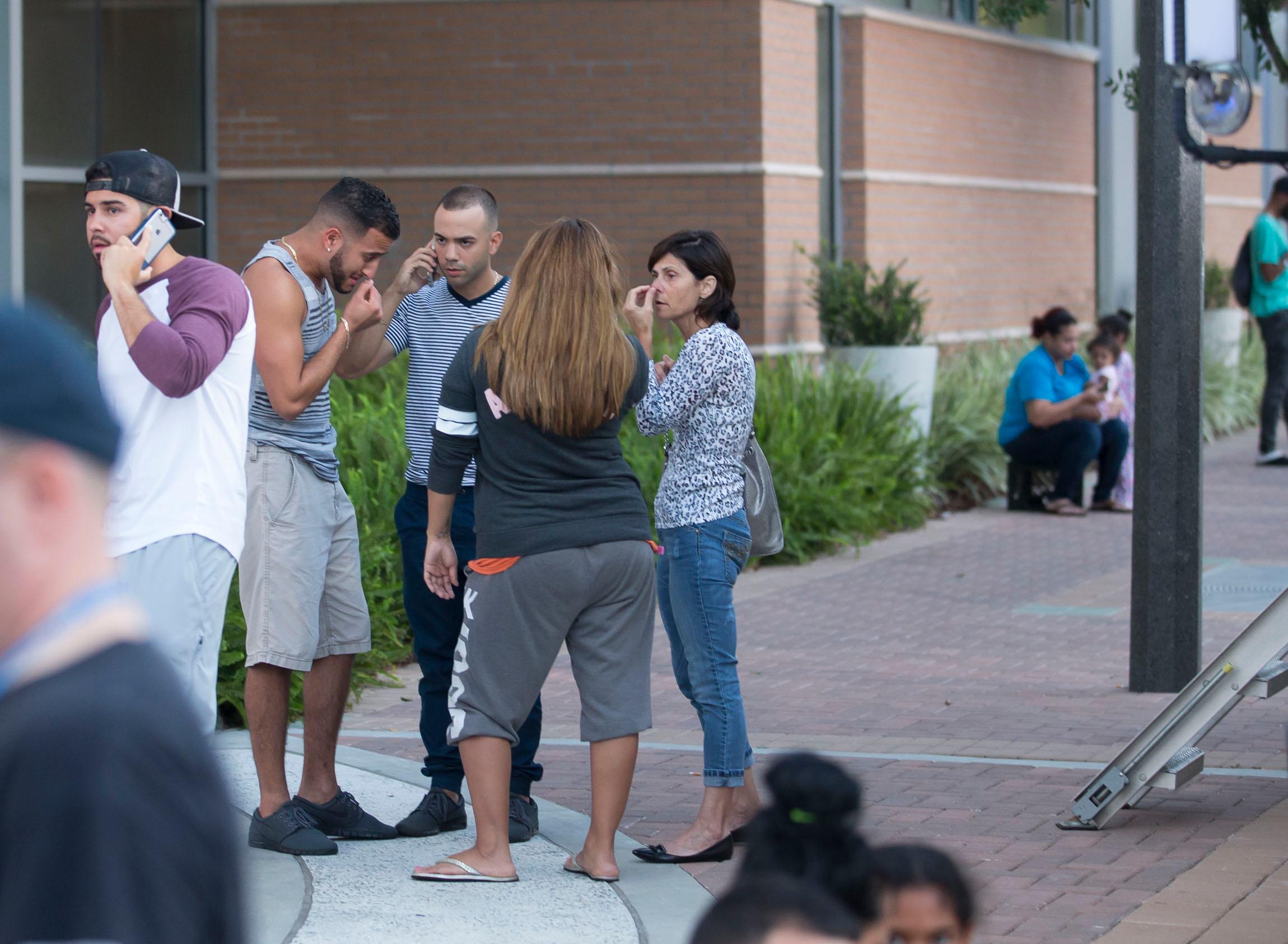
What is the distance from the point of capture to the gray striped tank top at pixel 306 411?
17.3ft

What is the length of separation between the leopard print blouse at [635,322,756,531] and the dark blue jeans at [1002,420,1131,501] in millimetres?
8445

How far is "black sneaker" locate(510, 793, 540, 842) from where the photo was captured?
5.55m

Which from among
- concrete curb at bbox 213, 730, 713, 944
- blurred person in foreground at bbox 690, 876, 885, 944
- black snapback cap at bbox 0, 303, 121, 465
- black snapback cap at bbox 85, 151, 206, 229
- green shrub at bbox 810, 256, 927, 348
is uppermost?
green shrub at bbox 810, 256, 927, 348

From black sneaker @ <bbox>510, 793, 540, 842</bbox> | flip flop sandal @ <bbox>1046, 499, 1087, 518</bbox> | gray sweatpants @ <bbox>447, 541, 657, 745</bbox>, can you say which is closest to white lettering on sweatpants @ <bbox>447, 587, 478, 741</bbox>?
gray sweatpants @ <bbox>447, 541, 657, 745</bbox>

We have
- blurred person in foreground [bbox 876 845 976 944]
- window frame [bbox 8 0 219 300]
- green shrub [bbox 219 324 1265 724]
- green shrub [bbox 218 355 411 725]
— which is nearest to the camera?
blurred person in foreground [bbox 876 845 976 944]

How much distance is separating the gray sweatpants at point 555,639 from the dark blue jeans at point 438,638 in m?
0.53

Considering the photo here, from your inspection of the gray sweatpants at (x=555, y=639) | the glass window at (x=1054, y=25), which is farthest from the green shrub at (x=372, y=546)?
the glass window at (x=1054, y=25)

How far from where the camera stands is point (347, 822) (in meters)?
5.57

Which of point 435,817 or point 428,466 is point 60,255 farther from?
point 435,817

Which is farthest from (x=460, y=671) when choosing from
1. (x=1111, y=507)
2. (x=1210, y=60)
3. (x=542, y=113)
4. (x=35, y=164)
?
(x=542, y=113)

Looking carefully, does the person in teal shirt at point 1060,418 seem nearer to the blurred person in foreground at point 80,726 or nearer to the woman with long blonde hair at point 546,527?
the woman with long blonde hair at point 546,527

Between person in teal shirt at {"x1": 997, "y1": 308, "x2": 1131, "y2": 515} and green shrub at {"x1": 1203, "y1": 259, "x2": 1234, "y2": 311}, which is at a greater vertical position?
green shrub at {"x1": 1203, "y1": 259, "x2": 1234, "y2": 311}

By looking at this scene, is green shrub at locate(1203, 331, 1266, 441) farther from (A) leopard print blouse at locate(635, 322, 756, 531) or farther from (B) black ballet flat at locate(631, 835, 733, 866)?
(B) black ballet flat at locate(631, 835, 733, 866)

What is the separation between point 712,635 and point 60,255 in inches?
409
